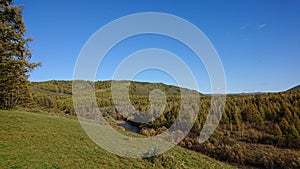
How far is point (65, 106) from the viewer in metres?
90.1

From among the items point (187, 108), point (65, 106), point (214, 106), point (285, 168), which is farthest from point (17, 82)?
point (65, 106)

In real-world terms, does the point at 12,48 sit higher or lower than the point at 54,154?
higher

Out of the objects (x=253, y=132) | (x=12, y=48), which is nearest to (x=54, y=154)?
(x=12, y=48)

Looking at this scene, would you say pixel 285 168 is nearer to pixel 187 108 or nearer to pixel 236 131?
pixel 236 131

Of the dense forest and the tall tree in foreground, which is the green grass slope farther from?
the dense forest

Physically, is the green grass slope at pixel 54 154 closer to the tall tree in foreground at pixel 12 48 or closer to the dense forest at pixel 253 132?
the tall tree in foreground at pixel 12 48

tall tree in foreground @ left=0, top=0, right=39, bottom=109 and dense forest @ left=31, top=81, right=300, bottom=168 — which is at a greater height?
tall tree in foreground @ left=0, top=0, right=39, bottom=109

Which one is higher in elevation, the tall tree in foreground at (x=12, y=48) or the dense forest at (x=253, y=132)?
the tall tree in foreground at (x=12, y=48)

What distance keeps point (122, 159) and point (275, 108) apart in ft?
178

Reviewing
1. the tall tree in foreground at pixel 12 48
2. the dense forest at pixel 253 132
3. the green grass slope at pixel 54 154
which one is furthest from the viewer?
the dense forest at pixel 253 132

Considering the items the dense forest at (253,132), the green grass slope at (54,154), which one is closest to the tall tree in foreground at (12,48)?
the green grass slope at (54,154)

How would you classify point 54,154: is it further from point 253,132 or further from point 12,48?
point 253,132

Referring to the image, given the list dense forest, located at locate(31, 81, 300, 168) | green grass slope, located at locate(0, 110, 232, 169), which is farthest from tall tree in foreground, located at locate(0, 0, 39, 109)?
dense forest, located at locate(31, 81, 300, 168)

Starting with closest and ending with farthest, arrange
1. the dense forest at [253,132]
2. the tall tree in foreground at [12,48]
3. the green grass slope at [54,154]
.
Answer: the green grass slope at [54,154] → the tall tree in foreground at [12,48] → the dense forest at [253,132]
